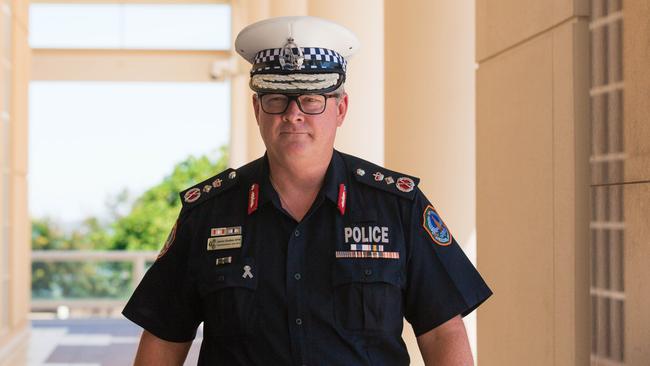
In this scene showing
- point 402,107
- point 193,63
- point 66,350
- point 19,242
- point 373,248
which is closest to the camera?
point 373,248

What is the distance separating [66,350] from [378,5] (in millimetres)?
5304

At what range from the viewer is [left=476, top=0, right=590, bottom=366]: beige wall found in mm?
2992

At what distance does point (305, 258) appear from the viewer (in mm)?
2494

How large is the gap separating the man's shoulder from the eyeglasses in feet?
0.95

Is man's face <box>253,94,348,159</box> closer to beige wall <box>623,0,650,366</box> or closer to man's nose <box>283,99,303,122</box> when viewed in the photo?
man's nose <box>283,99,303,122</box>

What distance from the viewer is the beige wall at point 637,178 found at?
2.59 meters

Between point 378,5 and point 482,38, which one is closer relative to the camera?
point 482,38

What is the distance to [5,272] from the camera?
10.4 meters

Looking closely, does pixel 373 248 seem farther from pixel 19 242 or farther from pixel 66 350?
pixel 19 242

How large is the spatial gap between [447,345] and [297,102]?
27.5 inches

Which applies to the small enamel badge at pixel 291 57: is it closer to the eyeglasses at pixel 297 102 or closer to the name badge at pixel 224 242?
the eyeglasses at pixel 297 102

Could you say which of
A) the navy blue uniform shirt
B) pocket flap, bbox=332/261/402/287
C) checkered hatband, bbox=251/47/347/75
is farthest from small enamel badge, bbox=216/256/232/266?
checkered hatband, bbox=251/47/347/75

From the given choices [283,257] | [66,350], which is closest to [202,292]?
[283,257]

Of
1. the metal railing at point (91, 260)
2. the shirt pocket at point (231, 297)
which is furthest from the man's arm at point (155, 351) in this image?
the metal railing at point (91, 260)
